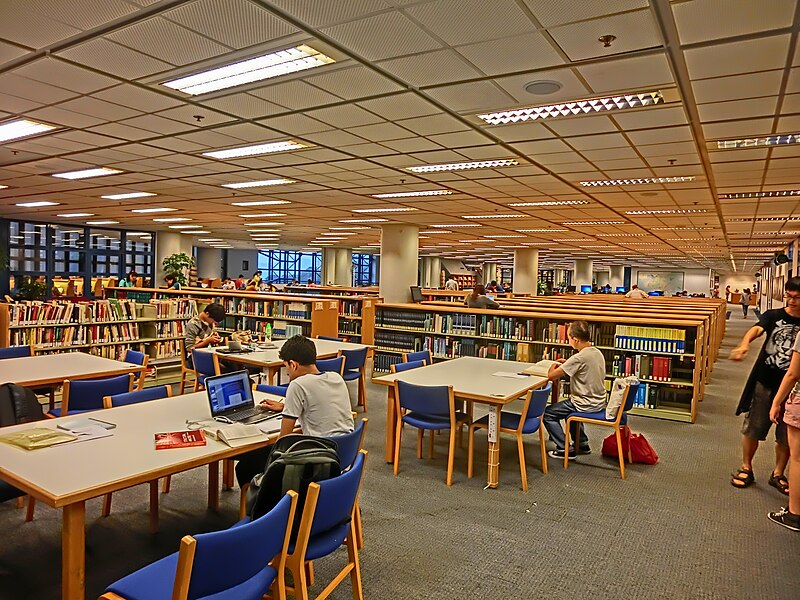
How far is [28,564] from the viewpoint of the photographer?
3125 mm

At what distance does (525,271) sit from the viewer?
20.8 metres

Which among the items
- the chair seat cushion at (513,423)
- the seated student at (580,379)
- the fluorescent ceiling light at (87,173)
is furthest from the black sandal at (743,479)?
the fluorescent ceiling light at (87,173)

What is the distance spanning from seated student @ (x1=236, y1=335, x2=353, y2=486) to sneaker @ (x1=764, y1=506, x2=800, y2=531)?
3.16 m

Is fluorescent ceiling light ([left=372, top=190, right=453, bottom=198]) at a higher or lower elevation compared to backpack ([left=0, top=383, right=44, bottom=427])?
higher

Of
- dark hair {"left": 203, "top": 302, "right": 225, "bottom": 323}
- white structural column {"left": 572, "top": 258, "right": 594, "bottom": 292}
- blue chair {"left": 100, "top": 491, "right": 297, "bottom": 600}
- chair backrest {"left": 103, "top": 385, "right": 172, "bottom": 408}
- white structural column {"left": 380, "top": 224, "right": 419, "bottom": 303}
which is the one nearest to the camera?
blue chair {"left": 100, "top": 491, "right": 297, "bottom": 600}

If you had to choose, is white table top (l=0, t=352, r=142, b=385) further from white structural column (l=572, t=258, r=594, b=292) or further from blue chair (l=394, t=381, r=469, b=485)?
white structural column (l=572, t=258, r=594, b=292)

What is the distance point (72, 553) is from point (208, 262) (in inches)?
1138

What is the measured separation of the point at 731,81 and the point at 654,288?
4389cm

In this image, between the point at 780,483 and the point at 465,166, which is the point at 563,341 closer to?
the point at 465,166

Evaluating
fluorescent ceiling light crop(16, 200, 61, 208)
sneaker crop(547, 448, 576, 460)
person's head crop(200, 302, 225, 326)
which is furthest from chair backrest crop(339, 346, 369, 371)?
fluorescent ceiling light crop(16, 200, 61, 208)

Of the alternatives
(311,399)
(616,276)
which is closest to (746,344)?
(311,399)

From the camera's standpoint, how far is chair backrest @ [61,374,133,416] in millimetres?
4206

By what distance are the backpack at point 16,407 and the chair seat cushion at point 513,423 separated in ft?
10.8

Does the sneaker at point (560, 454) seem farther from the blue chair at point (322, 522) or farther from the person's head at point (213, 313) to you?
the person's head at point (213, 313)
